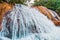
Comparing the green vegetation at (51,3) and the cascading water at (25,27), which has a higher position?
the green vegetation at (51,3)

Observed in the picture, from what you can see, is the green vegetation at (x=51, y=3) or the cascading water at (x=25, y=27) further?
the green vegetation at (x=51, y=3)

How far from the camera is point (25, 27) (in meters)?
6.21

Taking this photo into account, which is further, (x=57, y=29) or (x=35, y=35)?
(x=57, y=29)

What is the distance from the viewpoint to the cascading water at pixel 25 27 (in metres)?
5.89

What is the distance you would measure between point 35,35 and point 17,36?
0.51 meters

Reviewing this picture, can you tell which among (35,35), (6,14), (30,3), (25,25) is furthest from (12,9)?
(30,3)

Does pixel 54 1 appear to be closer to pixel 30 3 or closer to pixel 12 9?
Answer: pixel 30 3

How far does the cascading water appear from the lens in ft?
19.3

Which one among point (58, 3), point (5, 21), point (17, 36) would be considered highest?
point (58, 3)

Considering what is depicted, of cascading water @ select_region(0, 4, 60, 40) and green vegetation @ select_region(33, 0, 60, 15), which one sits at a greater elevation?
green vegetation @ select_region(33, 0, 60, 15)

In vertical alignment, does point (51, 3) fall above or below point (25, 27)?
above

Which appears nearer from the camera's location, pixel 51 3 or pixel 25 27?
pixel 25 27

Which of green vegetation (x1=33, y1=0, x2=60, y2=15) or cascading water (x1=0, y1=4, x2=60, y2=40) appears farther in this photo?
green vegetation (x1=33, y1=0, x2=60, y2=15)

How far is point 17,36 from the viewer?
6016 millimetres
